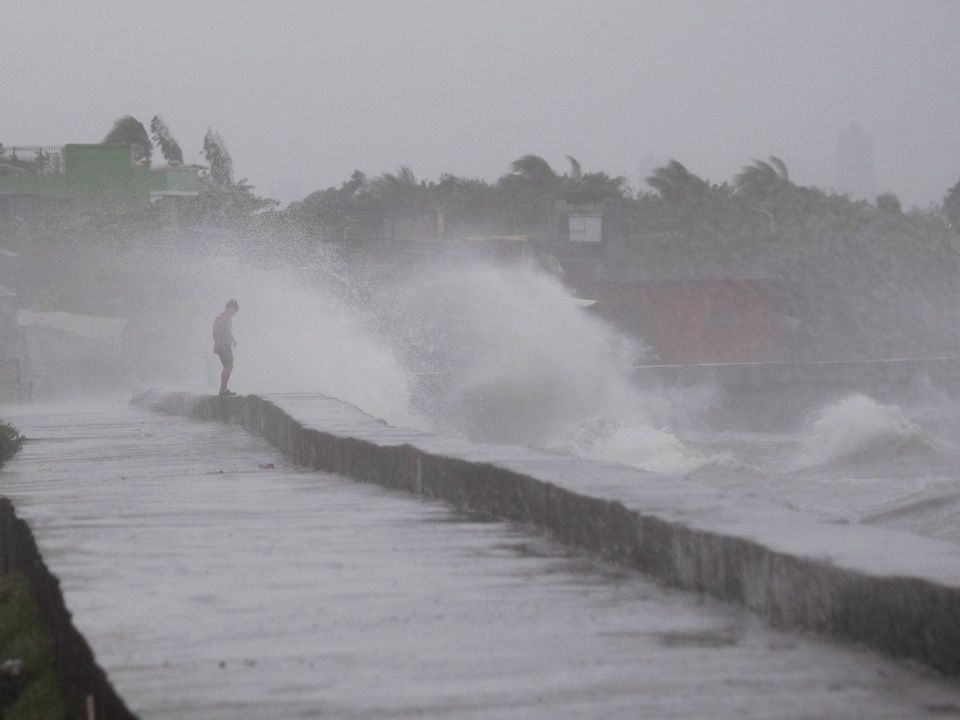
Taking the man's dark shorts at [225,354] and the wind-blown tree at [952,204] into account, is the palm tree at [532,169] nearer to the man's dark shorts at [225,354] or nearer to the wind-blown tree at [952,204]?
the wind-blown tree at [952,204]

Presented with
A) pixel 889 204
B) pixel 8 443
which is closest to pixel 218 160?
pixel 889 204

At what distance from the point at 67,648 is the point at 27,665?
1.46 ft

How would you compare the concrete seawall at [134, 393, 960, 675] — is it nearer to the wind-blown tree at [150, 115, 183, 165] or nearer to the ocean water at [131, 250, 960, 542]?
the ocean water at [131, 250, 960, 542]

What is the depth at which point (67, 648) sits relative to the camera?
406 centimetres

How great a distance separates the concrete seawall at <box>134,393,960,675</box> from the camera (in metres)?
3.66

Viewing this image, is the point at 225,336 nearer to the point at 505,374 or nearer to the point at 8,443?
the point at 8,443

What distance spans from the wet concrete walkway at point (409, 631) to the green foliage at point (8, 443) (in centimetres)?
412

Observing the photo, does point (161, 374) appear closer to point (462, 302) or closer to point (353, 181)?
point (462, 302)

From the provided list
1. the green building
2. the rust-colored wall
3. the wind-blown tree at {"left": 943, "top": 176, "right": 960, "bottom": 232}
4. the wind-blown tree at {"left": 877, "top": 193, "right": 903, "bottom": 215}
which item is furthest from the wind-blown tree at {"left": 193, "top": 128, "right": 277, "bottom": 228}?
the wind-blown tree at {"left": 943, "top": 176, "right": 960, "bottom": 232}

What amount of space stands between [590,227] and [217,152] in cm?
1888

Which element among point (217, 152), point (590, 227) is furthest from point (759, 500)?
point (217, 152)

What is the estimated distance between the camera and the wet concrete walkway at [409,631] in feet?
11.0

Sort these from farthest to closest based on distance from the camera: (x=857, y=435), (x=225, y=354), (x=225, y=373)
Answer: (x=857, y=435)
(x=225, y=354)
(x=225, y=373)

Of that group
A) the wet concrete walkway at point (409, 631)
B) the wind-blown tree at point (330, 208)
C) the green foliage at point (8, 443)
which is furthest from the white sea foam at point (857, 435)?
the wet concrete walkway at point (409, 631)
